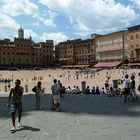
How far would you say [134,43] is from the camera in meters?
102

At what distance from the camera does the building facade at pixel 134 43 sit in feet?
323

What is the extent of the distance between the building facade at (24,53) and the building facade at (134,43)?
5101cm

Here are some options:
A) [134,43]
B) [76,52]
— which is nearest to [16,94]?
[134,43]

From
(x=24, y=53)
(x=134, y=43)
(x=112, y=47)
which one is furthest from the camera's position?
(x=24, y=53)

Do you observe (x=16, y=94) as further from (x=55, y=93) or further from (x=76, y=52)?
(x=76, y=52)

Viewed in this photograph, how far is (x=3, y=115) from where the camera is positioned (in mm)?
11867

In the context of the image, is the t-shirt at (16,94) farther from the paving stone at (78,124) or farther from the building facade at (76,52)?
the building facade at (76,52)

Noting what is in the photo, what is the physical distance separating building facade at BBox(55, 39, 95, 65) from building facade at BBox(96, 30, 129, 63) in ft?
15.2

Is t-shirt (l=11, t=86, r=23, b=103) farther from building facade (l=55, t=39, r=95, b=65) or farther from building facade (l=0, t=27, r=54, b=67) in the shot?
building facade (l=0, t=27, r=54, b=67)

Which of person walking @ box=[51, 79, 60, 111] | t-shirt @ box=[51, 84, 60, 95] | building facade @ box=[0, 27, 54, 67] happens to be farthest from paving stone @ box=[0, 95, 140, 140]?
building facade @ box=[0, 27, 54, 67]

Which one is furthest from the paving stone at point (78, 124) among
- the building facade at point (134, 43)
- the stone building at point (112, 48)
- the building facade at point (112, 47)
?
the building facade at point (112, 47)

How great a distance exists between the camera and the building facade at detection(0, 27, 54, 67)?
453 feet

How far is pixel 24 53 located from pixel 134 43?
54.9 meters

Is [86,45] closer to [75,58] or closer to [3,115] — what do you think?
[75,58]
